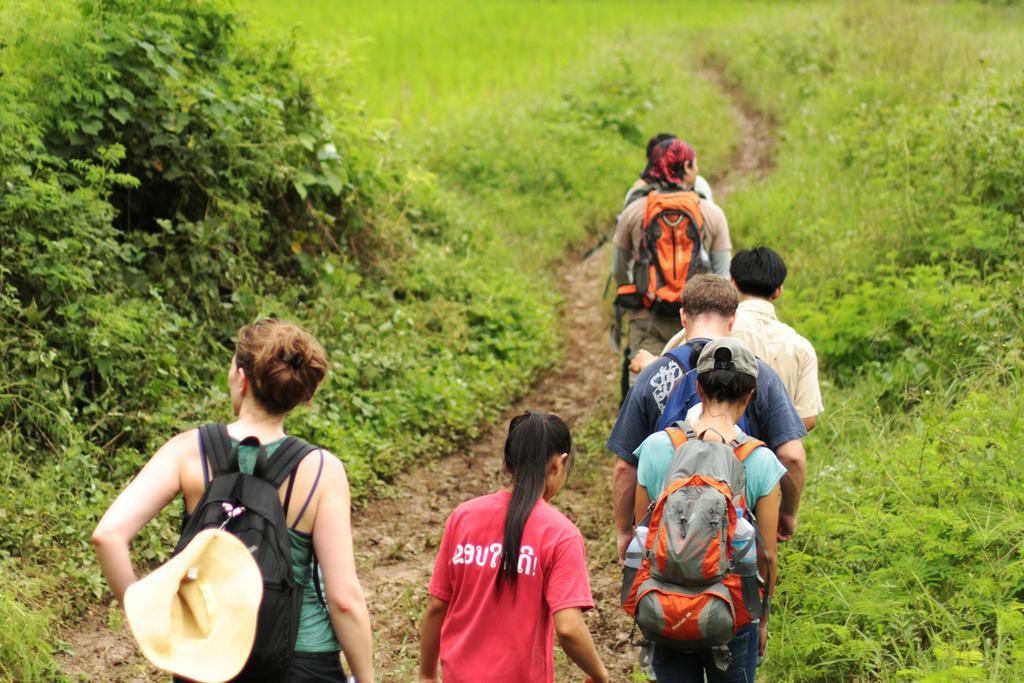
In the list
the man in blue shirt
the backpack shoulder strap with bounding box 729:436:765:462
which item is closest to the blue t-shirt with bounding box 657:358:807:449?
the man in blue shirt

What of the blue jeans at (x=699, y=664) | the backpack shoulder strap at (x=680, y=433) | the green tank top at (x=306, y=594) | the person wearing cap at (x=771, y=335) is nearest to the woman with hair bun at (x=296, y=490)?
the green tank top at (x=306, y=594)

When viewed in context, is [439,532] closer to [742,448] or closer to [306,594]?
[742,448]

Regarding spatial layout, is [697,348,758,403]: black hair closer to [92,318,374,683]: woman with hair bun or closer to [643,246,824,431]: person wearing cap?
[643,246,824,431]: person wearing cap

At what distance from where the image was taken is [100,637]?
211 inches

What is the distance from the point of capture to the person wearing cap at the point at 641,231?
21.2 ft

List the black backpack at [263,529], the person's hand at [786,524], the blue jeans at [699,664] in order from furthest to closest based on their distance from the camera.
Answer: the person's hand at [786,524] < the blue jeans at [699,664] < the black backpack at [263,529]

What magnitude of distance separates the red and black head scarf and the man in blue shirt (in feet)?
7.06

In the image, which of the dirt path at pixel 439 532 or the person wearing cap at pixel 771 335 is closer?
the person wearing cap at pixel 771 335

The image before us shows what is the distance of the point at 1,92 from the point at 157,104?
53.0 inches

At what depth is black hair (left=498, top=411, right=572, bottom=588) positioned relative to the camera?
3.31m

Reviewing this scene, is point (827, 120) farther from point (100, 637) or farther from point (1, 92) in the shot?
point (100, 637)

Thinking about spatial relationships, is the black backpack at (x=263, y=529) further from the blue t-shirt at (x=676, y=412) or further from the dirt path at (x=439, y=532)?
the dirt path at (x=439, y=532)

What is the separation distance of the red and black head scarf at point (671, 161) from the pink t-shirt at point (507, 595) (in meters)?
3.51

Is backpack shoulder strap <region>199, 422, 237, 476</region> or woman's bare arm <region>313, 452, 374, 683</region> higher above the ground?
backpack shoulder strap <region>199, 422, 237, 476</region>
